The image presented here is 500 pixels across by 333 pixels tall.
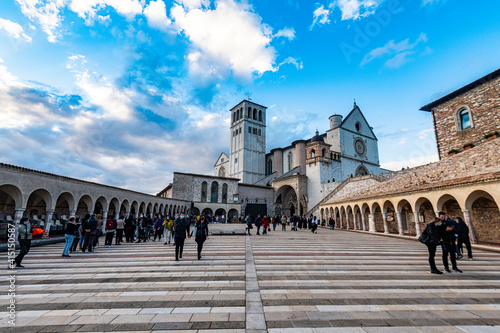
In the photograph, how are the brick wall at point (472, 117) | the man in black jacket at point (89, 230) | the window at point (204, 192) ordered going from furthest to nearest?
1. the window at point (204, 192)
2. the brick wall at point (472, 117)
3. the man in black jacket at point (89, 230)

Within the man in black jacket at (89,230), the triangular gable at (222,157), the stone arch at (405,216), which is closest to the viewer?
the man in black jacket at (89,230)

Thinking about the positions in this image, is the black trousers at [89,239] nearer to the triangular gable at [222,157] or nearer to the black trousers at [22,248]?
the black trousers at [22,248]

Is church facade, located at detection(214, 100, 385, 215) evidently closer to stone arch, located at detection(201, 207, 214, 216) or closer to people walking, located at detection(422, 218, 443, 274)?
stone arch, located at detection(201, 207, 214, 216)

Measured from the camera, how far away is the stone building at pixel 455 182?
11570mm

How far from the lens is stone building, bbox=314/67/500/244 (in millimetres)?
11570

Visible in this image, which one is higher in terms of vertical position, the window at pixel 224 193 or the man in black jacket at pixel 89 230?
the window at pixel 224 193

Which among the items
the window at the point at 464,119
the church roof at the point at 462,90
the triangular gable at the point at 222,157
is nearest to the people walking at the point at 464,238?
the window at the point at 464,119

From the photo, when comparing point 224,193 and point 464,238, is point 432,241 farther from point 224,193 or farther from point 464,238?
point 224,193

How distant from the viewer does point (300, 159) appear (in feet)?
155

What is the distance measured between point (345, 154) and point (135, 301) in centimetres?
4340

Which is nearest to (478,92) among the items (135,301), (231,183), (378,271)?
(378,271)

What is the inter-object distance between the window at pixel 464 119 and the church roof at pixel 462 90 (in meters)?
1.72

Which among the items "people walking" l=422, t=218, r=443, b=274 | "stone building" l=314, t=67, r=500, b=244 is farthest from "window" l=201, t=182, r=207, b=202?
"people walking" l=422, t=218, r=443, b=274

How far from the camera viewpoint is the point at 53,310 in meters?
3.76
